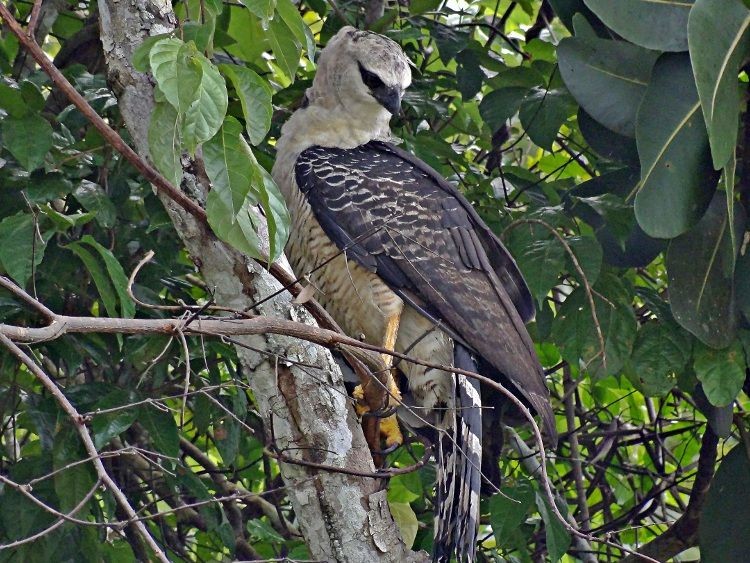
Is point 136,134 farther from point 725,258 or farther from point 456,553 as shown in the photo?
point 725,258

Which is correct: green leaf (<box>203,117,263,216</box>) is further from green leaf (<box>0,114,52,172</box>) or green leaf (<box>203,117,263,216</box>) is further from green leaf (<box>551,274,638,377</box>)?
green leaf (<box>551,274,638,377</box>)

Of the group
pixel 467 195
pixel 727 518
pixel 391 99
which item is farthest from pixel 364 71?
pixel 727 518

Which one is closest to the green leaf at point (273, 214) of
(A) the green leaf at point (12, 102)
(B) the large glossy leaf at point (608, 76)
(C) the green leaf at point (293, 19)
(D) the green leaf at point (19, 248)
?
(C) the green leaf at point (293, 19)

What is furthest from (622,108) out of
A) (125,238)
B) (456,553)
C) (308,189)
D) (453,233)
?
(125,238)

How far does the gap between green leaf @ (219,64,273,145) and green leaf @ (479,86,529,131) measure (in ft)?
5.36

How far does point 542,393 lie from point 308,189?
3.29 feet

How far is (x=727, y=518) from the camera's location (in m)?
3.44

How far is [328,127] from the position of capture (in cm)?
364

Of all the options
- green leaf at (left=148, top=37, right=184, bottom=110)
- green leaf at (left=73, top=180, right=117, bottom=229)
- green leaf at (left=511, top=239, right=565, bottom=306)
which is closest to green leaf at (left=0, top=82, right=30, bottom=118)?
green leaf at (left=73, top=180, right=117, bottom=229)

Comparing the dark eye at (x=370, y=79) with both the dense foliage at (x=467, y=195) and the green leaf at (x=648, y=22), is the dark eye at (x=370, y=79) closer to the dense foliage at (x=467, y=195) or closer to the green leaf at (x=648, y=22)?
the dense foliage at (x=467, y=195)

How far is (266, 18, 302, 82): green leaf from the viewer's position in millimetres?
2463

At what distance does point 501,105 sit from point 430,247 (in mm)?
580

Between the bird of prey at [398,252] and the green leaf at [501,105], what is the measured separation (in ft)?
0.89

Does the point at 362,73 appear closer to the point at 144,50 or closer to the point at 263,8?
the point at 263,8
